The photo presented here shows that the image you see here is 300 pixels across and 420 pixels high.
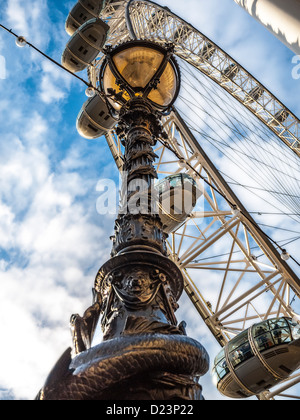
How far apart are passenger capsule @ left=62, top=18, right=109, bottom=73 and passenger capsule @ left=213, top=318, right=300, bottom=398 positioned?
16.4ft

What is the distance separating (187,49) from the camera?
16250 mm

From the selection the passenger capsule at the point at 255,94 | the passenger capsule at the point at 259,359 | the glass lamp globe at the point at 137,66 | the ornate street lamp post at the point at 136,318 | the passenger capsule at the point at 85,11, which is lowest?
the ornate street lamp post at the point at 136,318

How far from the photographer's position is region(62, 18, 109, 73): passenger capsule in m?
6.16

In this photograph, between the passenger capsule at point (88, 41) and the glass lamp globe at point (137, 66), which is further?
the passenger capsule at point (88, 41)

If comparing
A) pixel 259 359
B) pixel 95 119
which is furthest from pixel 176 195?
pixel 259 359

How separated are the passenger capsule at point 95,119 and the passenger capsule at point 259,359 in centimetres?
410

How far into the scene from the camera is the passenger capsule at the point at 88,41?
20.2 feet

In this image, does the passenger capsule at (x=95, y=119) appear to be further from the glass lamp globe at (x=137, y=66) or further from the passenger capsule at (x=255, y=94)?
the passenger capsule at (x=255, y=94)

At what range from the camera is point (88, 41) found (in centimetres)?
616

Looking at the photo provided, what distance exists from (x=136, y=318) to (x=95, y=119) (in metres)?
5.21

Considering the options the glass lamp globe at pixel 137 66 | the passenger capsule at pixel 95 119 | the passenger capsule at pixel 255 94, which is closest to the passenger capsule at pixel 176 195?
the passenger capsule at pixel 95 119

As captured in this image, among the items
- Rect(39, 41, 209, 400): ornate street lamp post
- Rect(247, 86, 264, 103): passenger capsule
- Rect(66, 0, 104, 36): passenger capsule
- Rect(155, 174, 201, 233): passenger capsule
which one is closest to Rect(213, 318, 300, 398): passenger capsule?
Rect(155, 174, 201, 233): passenger capsule

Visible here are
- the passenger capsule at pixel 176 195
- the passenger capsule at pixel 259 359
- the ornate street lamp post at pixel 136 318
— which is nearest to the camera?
the ornate street lamp post at pixel 136 318
